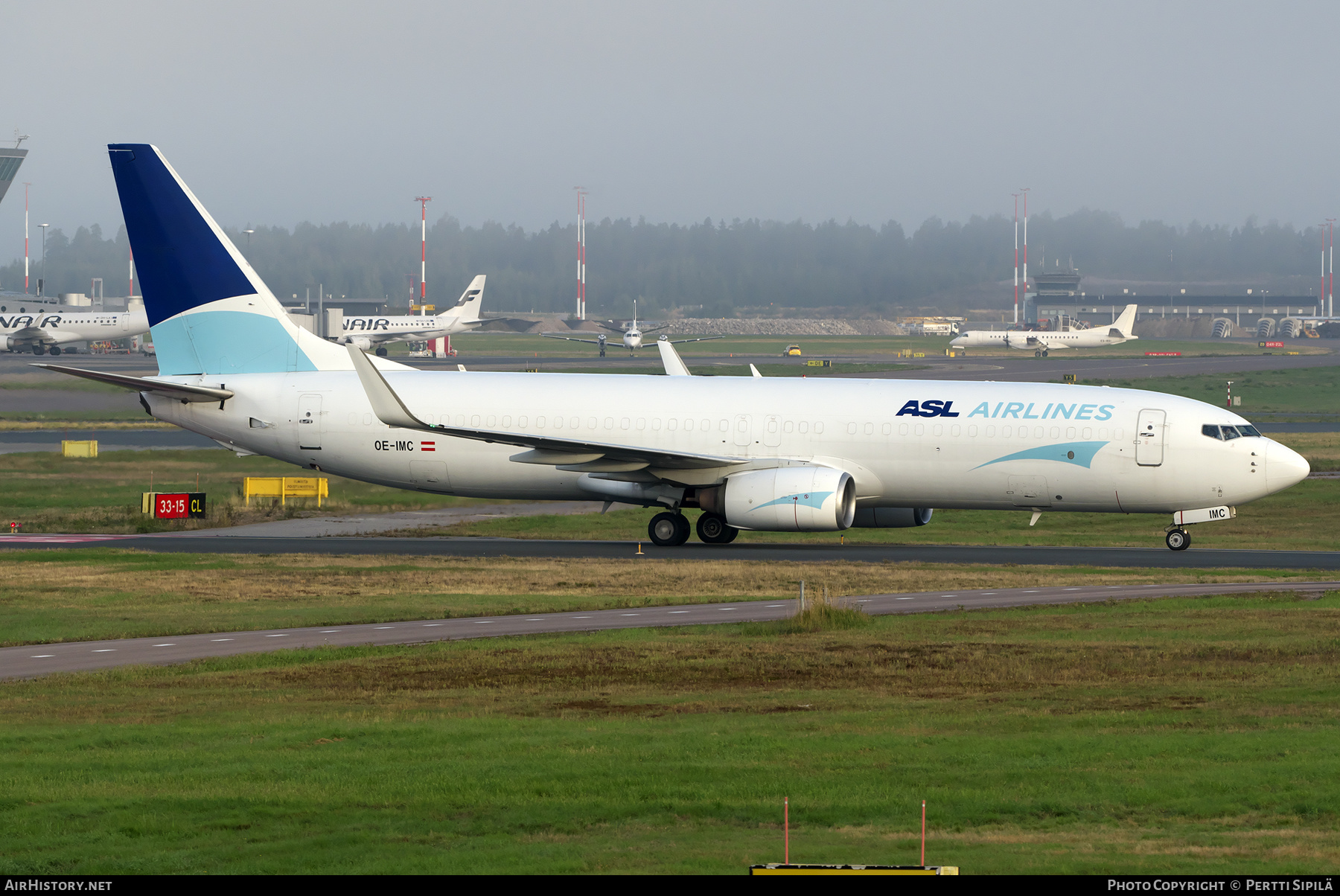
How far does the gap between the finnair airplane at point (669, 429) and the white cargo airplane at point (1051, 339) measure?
436ft

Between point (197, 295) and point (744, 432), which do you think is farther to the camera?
point (197, 295)

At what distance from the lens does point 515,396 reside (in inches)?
1682

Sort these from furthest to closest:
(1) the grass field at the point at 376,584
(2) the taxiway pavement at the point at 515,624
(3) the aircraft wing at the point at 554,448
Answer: (3) the aircraft wing at the point at 554,448
(1) the grass field at the point at 376,584
(2) the taxiway pavement at the point at 515,624

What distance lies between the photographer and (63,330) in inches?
5625

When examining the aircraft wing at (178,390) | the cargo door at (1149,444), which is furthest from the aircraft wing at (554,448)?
the cargo door at (1149,444)

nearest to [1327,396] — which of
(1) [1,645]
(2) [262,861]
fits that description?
(1) [1,645]

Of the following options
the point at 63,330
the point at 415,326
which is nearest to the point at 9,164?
the point at 63,330

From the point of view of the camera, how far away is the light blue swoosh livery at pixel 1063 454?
39.8 meters

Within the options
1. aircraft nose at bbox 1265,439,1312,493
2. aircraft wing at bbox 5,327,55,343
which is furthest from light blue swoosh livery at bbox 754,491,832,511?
aircraft wing at bbox 5,327,55,343

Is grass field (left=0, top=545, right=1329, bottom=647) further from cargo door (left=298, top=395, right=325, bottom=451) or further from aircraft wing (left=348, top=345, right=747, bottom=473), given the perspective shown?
cargo door (left=298, top=395, right=325, bottom=451)

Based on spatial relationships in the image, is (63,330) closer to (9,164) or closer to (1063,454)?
(9,164)

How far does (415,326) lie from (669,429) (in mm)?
126573

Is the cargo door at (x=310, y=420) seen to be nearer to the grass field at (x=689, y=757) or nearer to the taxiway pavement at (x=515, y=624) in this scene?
the taxiway pavement at (x=515, y=624)

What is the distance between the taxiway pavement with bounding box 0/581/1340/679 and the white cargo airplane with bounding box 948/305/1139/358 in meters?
142
